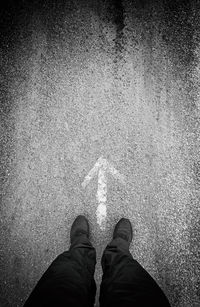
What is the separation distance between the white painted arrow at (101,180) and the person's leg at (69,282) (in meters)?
0.36

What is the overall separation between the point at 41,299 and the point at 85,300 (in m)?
0.31

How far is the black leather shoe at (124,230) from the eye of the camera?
7.14 ft

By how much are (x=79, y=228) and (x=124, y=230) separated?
1.54 feet

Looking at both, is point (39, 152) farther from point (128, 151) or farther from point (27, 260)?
point (27, 260)

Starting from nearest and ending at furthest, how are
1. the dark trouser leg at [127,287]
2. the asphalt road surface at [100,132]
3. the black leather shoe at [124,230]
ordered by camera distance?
the dark trouser leg at [127,287] < the black leather shoe at [124,230] < the asphalt road surface at [100,132]

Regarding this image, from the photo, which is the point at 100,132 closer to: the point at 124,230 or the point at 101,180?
the point at 101,180

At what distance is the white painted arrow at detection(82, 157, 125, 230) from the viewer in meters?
2.36

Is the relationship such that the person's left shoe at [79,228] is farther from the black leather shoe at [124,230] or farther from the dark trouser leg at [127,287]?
the dark trouser leg at [127,287]

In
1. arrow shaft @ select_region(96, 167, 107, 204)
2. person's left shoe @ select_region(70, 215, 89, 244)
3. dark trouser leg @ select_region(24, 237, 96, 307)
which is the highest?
arrow shaft @ select_region(96, 167, 107, 204)

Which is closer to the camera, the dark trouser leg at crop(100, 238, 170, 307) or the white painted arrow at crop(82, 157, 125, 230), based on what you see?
the dark trouser leg at crop(100, 238, 170, 307)

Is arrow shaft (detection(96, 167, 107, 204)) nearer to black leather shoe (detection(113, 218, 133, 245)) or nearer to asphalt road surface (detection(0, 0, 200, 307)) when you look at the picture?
asphalt road surface (detection(0, 0, 200, 307))

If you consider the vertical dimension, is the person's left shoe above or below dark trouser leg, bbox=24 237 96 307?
above

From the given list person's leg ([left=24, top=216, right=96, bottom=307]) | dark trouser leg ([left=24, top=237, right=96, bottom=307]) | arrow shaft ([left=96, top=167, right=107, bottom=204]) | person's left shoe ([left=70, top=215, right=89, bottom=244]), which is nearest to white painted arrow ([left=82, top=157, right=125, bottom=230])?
arrow shaft ([left=96, top=167, right=107, bottom=204])

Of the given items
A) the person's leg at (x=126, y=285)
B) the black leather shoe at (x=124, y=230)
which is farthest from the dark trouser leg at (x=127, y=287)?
the black leather shoe at (x=124, y=230)
